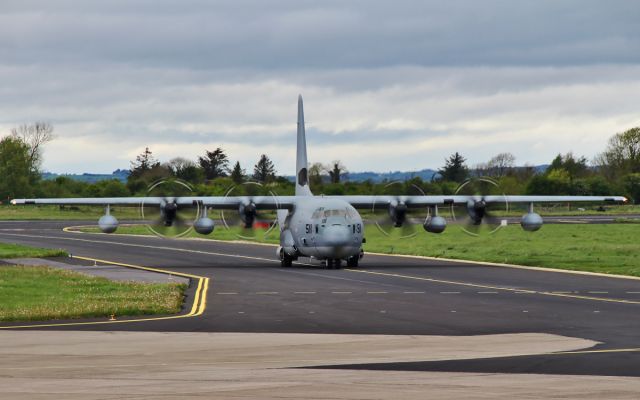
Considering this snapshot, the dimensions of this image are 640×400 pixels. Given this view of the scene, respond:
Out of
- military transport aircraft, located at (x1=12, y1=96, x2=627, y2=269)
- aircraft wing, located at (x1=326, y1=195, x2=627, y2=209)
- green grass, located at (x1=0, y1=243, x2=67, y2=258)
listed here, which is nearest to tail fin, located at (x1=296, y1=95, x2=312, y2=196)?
military transport aircraft, located at (x1=12, y1=96, x2=627, y2=269)

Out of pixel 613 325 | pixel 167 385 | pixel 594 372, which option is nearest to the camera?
pixel 167 385

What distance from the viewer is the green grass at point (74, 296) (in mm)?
30297

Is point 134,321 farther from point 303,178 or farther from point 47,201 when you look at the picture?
point 303,178

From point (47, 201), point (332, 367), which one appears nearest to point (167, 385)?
point (332, 367)

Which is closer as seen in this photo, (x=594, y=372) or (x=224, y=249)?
(x=594, y=372)

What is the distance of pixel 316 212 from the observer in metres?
50.0

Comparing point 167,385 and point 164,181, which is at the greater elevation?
point 164,181

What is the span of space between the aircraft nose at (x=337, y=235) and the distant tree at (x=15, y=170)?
4581 inches

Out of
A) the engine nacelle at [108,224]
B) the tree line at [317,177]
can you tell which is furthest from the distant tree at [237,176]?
the engine nacelle at [108,224]

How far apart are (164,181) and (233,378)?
3762 centimetres

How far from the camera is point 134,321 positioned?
94.5ft

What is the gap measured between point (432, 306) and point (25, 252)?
36.8 metres

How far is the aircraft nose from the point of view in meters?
48.8

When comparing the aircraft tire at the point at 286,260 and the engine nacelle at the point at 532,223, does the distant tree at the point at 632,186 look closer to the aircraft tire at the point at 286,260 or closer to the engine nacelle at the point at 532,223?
the engine nacelle at the point at 532,223
